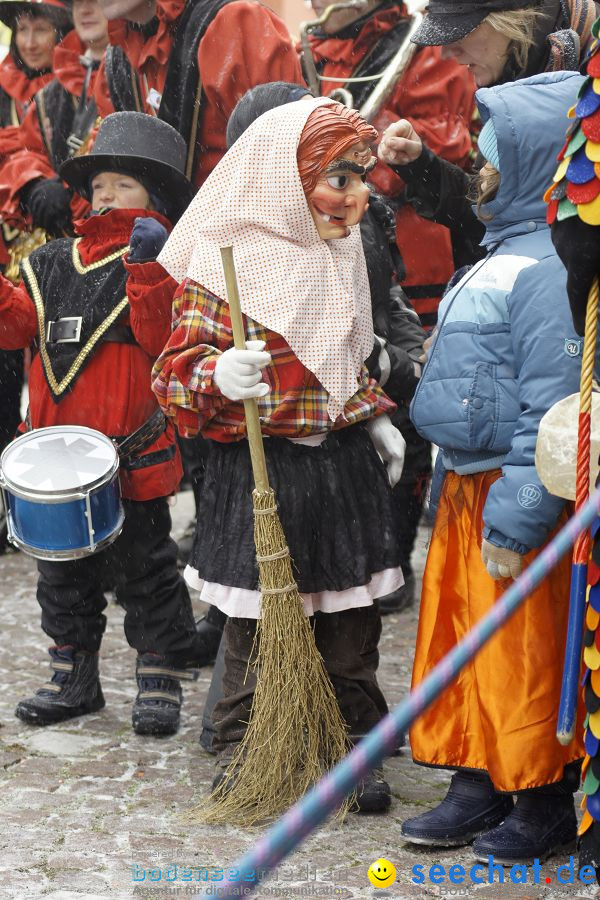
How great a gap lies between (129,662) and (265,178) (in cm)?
218

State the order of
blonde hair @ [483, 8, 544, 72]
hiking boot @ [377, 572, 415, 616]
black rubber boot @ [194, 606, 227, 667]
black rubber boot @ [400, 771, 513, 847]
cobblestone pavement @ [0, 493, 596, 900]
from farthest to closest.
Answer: hiking boot @ [377, 572, 415, 616] < black rubber boot @ [194, 606, 227, 667] < blonde hair @ [483, 8, 544, 72] < black rubber boot @ [400, 771, 513, 847] < cobblestone pavement @ [0, 493, 596, 900]

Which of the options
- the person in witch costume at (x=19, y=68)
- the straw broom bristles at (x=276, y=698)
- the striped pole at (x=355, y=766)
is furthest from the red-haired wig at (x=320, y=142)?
the person in witch costume at (x=19, y=68)

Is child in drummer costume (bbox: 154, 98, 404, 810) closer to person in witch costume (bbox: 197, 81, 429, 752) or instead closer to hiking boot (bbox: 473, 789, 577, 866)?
person in witch costume (bbox: 197, 81, 429, 752)

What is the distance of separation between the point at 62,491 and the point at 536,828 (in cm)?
161

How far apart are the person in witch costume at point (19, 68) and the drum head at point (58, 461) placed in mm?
2330

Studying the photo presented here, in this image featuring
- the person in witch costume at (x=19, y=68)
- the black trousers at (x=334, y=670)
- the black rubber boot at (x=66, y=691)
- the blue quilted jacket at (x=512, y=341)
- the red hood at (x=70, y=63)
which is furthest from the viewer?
the person in witch costume at (x=19, y=68)

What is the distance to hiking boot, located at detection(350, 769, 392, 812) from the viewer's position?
11.7 ft

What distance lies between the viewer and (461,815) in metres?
3.33

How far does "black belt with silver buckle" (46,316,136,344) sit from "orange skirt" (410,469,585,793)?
1.29 metres

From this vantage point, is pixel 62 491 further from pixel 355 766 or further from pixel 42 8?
pixel 42 8

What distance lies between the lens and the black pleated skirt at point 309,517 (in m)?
3.57

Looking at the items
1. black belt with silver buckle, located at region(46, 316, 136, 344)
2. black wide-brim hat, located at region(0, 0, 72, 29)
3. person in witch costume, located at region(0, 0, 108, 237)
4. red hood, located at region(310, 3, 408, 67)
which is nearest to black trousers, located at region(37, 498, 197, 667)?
black belt with silver buckle, located at region(46, 316, 136, 344)

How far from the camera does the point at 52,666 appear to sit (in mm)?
4375

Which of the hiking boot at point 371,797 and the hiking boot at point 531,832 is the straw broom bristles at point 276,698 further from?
the hiking boot at point 531,832
